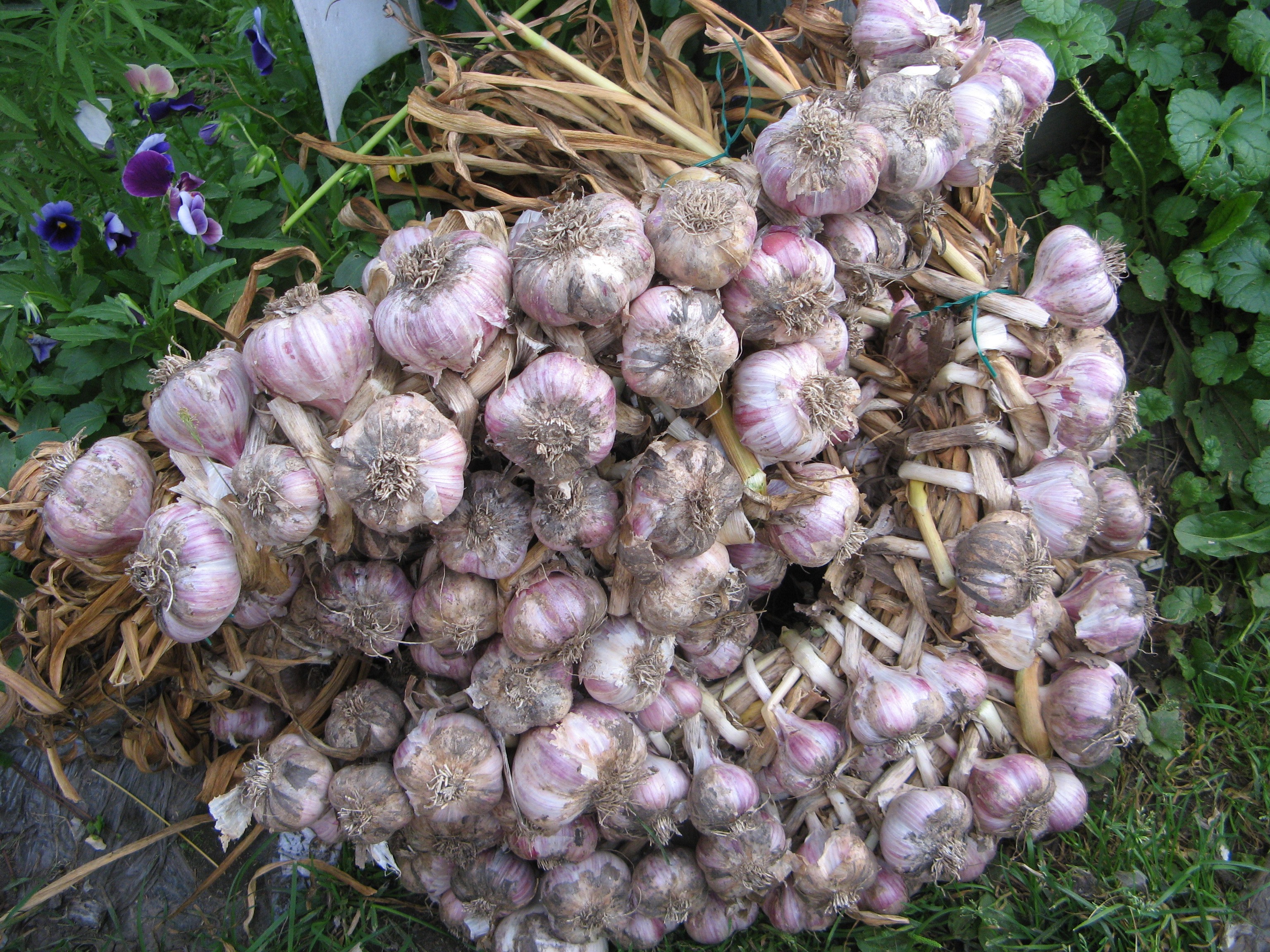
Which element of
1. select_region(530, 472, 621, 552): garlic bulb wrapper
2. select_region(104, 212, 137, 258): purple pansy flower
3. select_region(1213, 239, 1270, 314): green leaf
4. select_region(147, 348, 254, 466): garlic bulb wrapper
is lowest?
select_region(1213, 239, 1270, 314): green leaf

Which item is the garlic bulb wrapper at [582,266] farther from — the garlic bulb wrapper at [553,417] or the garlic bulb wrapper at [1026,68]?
the garlic bulb wrapper at [1026,68]

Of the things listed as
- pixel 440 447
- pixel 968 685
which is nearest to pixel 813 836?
pixel 968 685

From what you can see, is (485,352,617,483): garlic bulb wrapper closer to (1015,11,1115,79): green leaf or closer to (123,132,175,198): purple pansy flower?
(123,132,175,198): purple pansy flower

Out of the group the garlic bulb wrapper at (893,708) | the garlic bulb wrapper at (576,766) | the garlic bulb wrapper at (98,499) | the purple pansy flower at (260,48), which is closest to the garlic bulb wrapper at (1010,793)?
the garlic bulb wrapper at (893,708)

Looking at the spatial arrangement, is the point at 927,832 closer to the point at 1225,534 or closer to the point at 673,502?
the point at 673,502

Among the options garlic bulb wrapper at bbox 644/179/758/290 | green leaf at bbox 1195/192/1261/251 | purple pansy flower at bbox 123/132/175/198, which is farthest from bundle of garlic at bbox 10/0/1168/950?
green leaf at bbox 1195/192/1261/251

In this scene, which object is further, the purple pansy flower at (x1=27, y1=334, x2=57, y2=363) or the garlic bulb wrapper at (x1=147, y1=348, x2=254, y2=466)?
the purple pansy flower at (x1=27, y1=334, x2=57, y2=363)

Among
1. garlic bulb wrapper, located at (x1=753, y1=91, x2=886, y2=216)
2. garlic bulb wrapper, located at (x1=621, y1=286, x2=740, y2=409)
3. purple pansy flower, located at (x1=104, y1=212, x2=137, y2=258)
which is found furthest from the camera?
purple pansy flower, located at (x1=104, y1=212, x2=137, y2=258)
